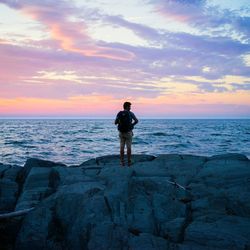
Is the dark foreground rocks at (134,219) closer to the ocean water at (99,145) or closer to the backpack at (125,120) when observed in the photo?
the backpack at (125,120)

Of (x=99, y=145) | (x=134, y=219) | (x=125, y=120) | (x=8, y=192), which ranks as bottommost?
(x=99, y=145)

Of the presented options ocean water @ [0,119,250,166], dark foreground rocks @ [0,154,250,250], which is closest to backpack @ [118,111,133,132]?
dark foreground rocks @ [0,154,250,250]

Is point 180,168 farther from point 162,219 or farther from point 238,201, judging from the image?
point 162,219

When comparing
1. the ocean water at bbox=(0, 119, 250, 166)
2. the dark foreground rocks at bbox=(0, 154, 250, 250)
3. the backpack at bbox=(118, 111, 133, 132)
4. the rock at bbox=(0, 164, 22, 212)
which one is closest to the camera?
the dark foreground rocks at bbox=(0, 154, 250, 250)

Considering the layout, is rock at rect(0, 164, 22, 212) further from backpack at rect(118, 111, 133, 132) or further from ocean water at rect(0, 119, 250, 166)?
ocean water at rect(0, 119, 250, 166)

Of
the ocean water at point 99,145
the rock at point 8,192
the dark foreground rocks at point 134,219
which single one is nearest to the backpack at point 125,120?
the dark foreground rocks at point 134,219

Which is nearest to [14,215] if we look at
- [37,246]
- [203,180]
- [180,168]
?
[37,246]

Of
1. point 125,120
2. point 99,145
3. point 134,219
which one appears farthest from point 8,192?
point 99,145

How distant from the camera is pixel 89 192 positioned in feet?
20.5

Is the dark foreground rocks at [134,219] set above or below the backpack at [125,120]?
below

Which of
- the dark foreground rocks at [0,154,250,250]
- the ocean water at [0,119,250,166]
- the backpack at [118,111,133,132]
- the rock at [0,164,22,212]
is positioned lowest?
the ocean water at [0,119,250,166]

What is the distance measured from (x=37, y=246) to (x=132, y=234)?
5.78 ft

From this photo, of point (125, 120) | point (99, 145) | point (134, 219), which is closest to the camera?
point (134, 219)

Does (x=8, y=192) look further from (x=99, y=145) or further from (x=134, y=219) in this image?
(x=99, y=145)
